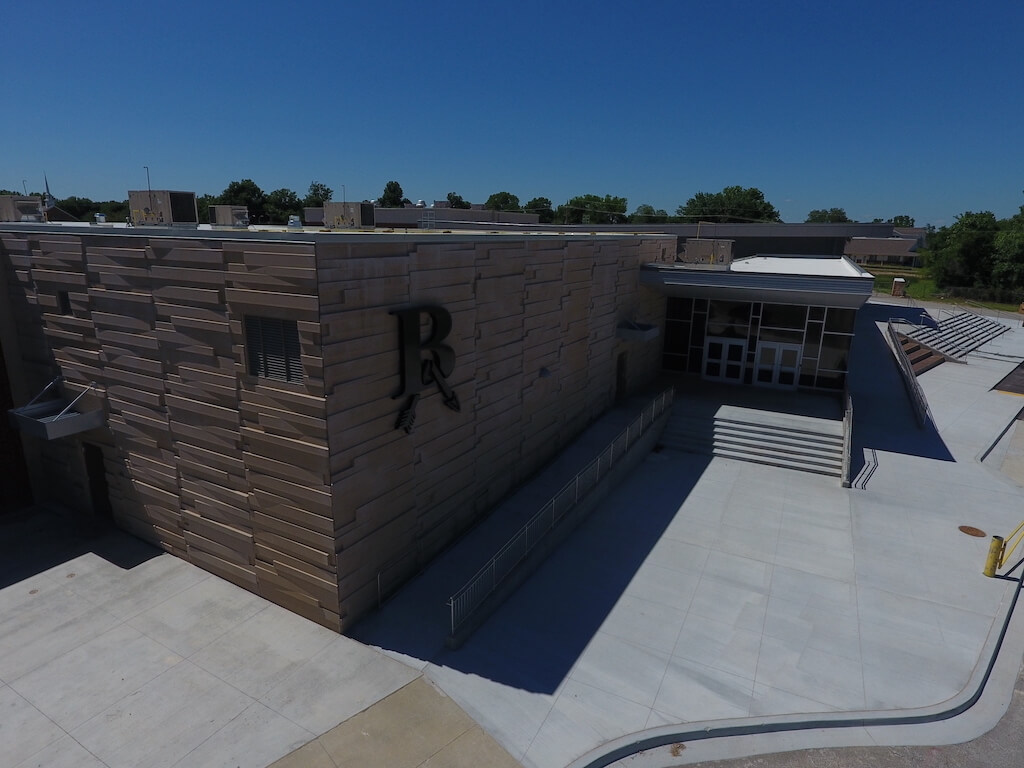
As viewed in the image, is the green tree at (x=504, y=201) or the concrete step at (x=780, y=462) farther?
the green tree at (x=504, y=201)

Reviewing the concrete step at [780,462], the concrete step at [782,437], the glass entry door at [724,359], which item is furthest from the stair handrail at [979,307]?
the concrete step at [780,462]

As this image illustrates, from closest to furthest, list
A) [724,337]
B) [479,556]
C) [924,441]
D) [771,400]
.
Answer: [479,556] → [924,441] → [771,400] → [724,337]

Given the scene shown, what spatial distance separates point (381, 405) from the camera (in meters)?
10.1

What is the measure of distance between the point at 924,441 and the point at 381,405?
18483 mm

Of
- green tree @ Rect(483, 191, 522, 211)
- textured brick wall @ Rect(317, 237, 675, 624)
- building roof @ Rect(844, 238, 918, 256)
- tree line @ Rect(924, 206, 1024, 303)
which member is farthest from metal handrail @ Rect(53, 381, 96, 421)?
green tree @ Rect(483, 191, 522, 211)

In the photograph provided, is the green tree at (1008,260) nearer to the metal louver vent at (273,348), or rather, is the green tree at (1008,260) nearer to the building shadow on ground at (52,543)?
the metal louver vent at (273,348)

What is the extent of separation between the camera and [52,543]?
12.9 m

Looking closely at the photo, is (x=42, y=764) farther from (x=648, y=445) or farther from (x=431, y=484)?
(x=648, y=445)

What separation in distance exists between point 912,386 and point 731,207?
77.2 m

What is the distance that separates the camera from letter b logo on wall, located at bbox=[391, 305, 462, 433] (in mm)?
10219

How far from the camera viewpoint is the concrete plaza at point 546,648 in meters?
8.23

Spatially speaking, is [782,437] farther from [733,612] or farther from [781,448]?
[733,612]

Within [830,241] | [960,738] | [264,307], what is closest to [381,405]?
[264,307]

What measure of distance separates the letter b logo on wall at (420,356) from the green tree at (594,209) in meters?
87.0
